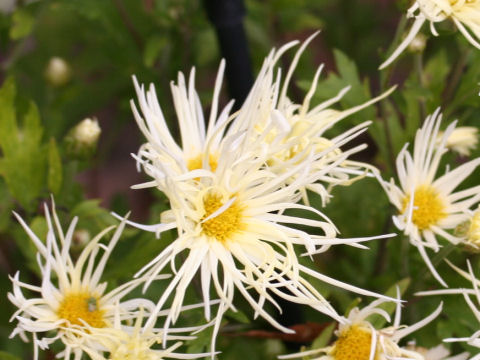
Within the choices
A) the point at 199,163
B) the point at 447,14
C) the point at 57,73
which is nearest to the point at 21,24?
the point at 57,73

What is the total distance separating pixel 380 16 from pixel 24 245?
86cm

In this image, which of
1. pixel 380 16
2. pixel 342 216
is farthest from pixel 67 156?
pixel 380 16

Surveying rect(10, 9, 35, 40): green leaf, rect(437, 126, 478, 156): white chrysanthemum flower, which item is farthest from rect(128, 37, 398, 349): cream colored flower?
rect(10, 9, 35, 40): green leaf

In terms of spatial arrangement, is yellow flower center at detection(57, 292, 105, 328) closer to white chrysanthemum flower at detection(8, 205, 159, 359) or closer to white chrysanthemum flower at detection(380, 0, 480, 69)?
white chrysanthemum flower at detection(8, 205, 159, 359)

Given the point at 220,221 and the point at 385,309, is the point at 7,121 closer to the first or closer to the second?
the point at 220,221

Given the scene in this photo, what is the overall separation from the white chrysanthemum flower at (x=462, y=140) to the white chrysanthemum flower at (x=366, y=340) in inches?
8.5

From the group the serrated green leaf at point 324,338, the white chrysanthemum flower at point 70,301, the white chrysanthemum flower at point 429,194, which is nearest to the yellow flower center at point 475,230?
the white chrysanthemum flower at point 429,194

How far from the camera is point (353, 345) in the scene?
57 cm

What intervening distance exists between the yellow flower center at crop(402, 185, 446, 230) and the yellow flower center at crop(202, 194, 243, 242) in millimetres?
167

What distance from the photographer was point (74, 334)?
56 cm

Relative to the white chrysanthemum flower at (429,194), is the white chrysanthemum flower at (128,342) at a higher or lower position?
lower

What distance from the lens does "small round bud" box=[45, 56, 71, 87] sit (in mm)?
907

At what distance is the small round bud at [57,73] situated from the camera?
907 mm

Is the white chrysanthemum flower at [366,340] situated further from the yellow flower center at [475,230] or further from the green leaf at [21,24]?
the green leaf at [21,24]
